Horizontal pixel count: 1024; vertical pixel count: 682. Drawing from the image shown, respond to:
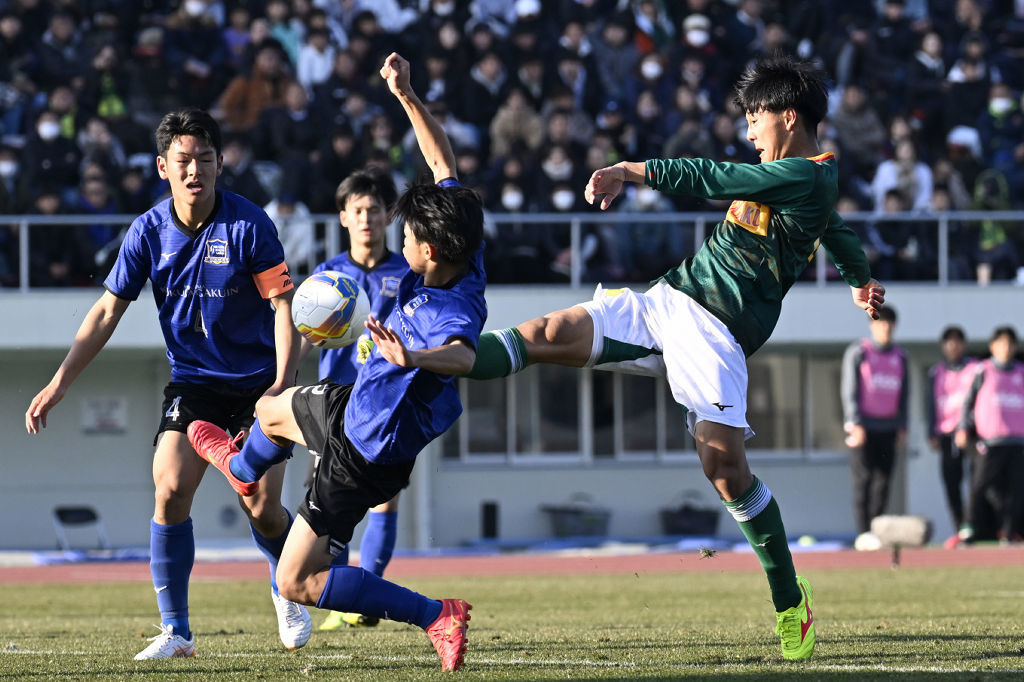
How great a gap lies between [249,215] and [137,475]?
14.0m

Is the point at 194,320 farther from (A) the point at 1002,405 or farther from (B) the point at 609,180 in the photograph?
(A) the point at 1002,405

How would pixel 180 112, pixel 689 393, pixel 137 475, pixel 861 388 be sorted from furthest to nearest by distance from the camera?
pixel 137 475
pixel 861 388
pixel 180 112
pixel 689 393

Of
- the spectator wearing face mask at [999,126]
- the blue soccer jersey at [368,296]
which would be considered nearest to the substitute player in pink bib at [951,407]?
the spectator wearing face mask at [999,126]

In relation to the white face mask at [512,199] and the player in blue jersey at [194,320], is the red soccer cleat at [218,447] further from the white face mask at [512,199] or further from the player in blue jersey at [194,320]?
the white face mask at [512,199]

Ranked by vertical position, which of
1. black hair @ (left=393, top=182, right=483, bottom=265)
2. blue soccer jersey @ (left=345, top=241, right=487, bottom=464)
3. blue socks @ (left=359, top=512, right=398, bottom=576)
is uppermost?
black hair @ (left=393, top=182, right=483, bottom=265)

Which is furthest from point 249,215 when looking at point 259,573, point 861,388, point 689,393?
point 861,388

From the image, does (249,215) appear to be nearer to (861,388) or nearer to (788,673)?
(788,673)

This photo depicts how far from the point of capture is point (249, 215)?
641cm

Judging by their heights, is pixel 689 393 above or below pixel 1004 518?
above

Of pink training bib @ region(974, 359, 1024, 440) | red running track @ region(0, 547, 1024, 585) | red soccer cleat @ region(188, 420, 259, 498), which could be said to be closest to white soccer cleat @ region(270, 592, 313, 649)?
red soccer cleat @ region(188, 420, 259, 498)

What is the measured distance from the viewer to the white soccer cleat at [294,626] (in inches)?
248

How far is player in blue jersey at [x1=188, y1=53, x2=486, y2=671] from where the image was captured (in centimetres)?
512

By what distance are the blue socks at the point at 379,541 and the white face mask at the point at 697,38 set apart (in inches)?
541

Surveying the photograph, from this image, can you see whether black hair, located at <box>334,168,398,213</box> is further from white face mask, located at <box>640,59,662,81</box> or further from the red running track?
Answer: white face mask, located at <box>640,59,662,81</box>
